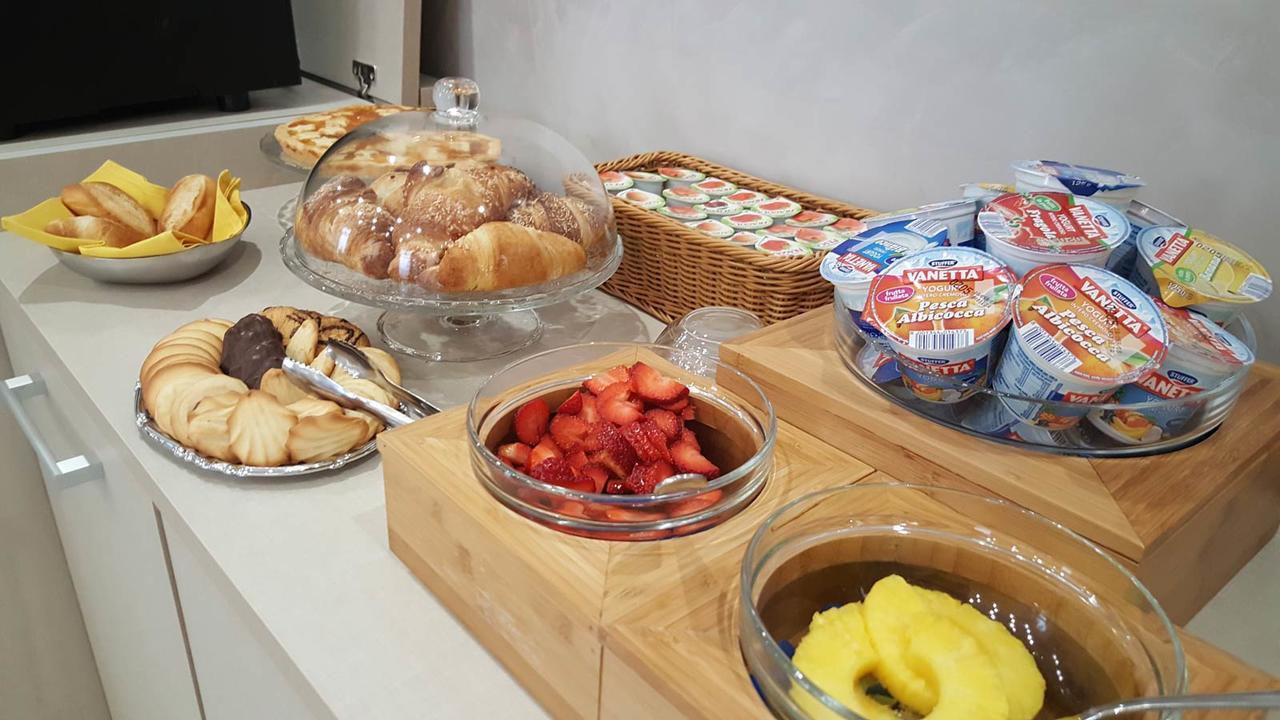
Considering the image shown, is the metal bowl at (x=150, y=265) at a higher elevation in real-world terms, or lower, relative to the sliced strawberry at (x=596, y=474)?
lower

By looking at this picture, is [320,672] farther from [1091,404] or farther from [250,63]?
[250,63]

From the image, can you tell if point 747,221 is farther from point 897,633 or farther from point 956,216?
point 897,633

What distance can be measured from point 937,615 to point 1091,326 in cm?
23

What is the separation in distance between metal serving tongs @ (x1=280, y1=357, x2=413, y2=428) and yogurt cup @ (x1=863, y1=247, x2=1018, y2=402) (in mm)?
431

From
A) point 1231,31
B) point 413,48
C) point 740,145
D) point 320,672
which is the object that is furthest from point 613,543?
point 413,48

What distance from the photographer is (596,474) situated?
0.60 metres

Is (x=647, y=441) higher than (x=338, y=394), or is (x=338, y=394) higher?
(x=647, y=441)

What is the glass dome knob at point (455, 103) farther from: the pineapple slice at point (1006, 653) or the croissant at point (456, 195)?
the pineapple slice at point (1006, 653)

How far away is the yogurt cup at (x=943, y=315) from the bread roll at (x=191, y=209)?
88cm

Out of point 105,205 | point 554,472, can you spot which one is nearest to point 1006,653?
point 554,472

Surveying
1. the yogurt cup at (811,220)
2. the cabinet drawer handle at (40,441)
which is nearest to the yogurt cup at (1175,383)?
the yogurt cup at (811,220)

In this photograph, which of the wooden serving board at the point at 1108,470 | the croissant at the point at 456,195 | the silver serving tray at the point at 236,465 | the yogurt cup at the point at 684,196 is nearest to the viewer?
the wooden serving board at the point at 1108,470

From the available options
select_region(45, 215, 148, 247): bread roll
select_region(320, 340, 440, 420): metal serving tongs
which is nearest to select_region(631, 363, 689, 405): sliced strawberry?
select_region(320, 340, 440, 420): metal serving tongs

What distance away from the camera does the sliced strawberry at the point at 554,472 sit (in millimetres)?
584
